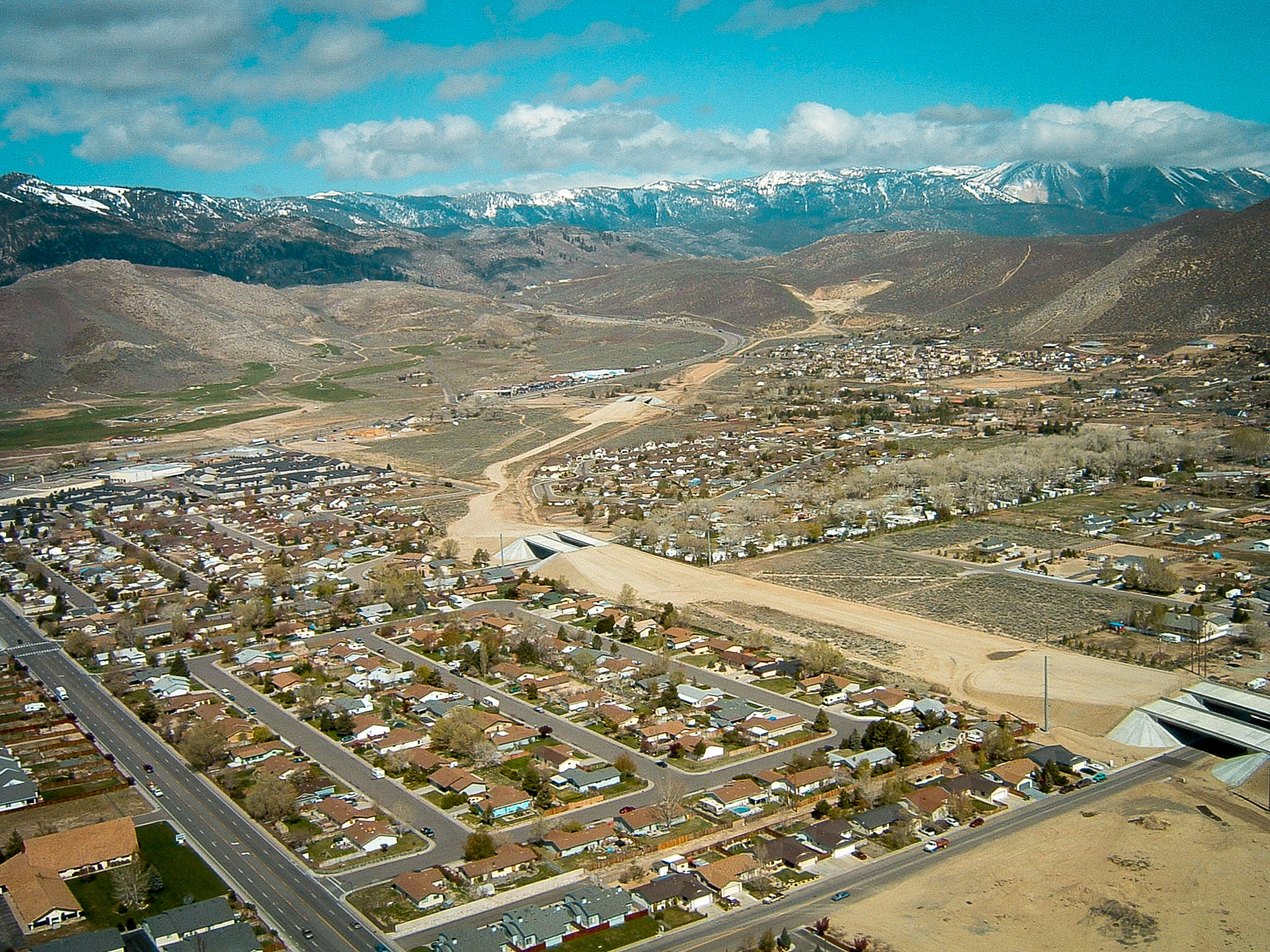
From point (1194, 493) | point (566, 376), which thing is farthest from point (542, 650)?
point (566, 376)

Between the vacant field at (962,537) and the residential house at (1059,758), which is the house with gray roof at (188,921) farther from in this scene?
the vacant field at (962,537)

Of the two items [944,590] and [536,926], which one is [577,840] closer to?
[536,926]

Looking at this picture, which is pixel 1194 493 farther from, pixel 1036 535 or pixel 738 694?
pixel 738 694

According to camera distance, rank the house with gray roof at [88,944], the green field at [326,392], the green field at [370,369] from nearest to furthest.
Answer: the house with gray roof at [88,944], the green field at [326,392], the green field at [370,369]

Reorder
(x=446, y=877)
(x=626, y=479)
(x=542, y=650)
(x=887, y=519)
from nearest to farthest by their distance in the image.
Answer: (x=446, y=877), (x=542, y=650), (x=887, y=519), (x=626, y=479)

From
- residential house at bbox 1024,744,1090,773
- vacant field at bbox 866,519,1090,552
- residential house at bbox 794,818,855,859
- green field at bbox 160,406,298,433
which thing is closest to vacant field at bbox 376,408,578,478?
green field at bbox 160,406,298,433

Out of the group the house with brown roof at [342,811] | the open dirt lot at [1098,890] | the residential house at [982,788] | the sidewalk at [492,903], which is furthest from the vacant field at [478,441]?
the open dirt lot at [1098,890]
